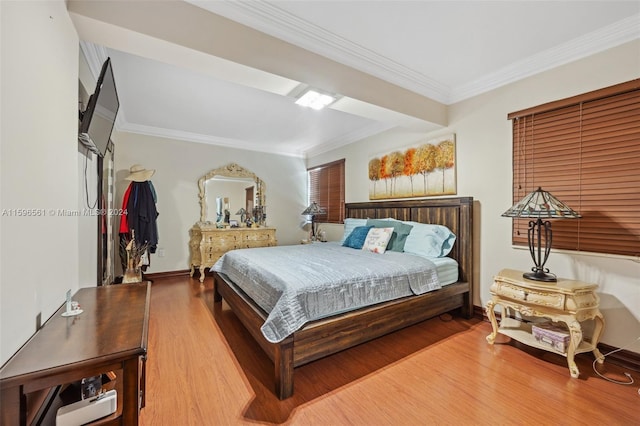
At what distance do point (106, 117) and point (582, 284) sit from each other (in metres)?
3.91

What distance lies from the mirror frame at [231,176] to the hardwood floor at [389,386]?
2.86 m

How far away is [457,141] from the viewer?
10.5 ft

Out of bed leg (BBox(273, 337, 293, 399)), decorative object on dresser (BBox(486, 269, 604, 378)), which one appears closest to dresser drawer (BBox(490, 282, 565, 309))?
decorative object on dresser (BBox(486, 269, 604, 378))

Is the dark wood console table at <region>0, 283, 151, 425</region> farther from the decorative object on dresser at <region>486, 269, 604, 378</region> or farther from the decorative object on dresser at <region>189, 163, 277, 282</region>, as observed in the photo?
the decorative object on dresser at <region>189, 163, 277, 282</region>

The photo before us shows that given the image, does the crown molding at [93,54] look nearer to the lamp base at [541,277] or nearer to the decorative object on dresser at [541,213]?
the decorative object on dresser at [541,213]

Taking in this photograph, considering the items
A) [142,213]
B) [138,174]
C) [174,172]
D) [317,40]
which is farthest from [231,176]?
[317,40]

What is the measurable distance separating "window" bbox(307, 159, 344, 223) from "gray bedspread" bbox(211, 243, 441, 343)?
2.23 metres

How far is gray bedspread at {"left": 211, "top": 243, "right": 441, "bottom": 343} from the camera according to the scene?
180 centimetres

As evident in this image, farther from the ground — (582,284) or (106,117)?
(106,117)

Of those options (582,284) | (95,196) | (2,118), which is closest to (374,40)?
(2,118)

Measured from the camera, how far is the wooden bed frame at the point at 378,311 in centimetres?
177

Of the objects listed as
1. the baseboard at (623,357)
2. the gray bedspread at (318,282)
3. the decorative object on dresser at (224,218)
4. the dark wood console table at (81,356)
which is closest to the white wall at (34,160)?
the dark wood console table at (81,356)

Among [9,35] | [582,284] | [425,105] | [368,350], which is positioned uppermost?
[425,105]

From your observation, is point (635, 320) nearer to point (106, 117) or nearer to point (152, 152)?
point (106, 117)
